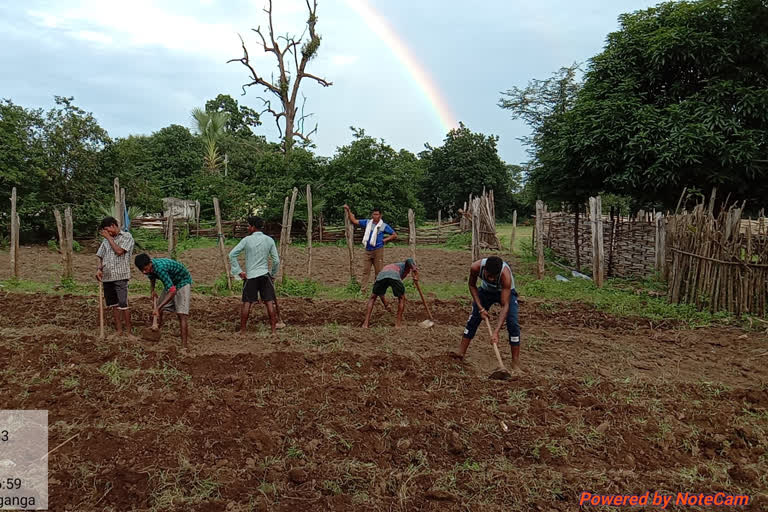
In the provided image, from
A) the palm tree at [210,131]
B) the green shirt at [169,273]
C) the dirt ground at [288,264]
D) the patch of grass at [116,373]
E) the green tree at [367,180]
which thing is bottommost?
the patch of grass at [116,373]

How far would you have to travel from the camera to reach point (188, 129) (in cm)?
3128

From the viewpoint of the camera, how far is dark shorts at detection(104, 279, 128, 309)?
612cm

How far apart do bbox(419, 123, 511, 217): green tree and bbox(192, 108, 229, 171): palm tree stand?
41.8 ft

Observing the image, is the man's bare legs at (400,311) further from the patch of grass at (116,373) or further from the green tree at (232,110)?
the green tree at (232,110)

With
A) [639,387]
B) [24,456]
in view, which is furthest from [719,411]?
[24,456]

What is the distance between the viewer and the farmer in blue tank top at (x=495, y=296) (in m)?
4.98

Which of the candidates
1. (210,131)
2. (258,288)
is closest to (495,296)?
(258,288)

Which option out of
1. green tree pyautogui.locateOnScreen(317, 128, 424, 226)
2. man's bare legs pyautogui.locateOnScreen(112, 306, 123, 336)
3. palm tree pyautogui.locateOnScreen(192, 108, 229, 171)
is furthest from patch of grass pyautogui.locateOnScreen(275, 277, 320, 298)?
palm tree pyautogui.locateOnScreen(192, 108, 229, 171)

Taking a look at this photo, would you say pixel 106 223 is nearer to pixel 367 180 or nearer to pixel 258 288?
pixel 258 288

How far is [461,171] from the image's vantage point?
32094 millimetres

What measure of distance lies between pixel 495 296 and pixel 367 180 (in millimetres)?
16056

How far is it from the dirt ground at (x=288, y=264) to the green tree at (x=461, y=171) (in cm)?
1442

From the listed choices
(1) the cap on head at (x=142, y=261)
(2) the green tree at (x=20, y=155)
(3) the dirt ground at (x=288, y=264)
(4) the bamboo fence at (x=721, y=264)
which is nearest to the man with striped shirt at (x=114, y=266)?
(1) the cap on head at (x=142, y=261)

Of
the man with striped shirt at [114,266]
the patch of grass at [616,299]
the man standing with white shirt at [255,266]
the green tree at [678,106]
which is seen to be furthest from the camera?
the green tree at [678,106]
